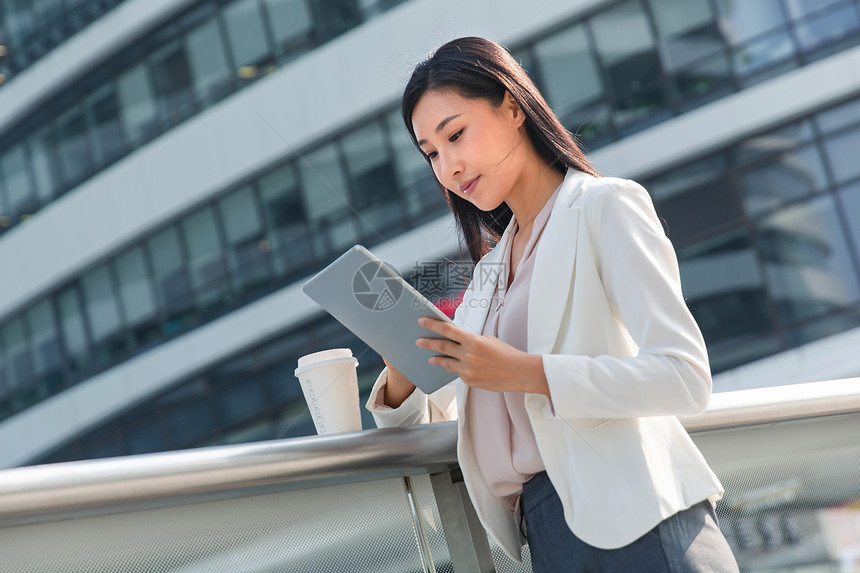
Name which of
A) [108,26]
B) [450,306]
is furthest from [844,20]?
[108,26]

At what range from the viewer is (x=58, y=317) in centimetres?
1561

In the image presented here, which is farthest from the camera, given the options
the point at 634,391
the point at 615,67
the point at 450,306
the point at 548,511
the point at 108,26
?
the point at 108,26

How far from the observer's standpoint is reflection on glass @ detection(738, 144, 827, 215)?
10.7m

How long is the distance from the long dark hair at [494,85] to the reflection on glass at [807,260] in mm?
9716

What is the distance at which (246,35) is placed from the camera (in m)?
13.6

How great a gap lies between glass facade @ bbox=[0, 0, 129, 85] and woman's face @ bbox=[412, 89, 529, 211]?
1465 cm

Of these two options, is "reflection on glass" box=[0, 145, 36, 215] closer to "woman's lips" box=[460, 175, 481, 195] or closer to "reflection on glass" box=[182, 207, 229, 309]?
"reflection on glass" box=[182, 207, 229, 309]

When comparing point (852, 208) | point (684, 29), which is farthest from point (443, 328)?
point (684, 29)

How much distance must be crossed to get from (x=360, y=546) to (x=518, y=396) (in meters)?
0.42

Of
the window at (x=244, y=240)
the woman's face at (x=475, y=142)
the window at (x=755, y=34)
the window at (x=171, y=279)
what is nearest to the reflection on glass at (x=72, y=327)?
the window at (x=171, y=279)

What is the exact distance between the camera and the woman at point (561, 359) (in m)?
1.39

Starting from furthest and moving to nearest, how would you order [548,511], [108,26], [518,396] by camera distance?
1. [108,26]
2. [518,396]
3. [548,511]

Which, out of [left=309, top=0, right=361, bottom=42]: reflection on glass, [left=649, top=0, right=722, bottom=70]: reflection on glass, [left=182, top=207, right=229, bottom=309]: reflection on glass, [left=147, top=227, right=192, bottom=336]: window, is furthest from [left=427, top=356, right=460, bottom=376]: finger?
[left=147, top=227, right=192, bottom=336]: window

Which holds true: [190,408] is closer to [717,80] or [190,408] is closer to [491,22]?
[491,22]
